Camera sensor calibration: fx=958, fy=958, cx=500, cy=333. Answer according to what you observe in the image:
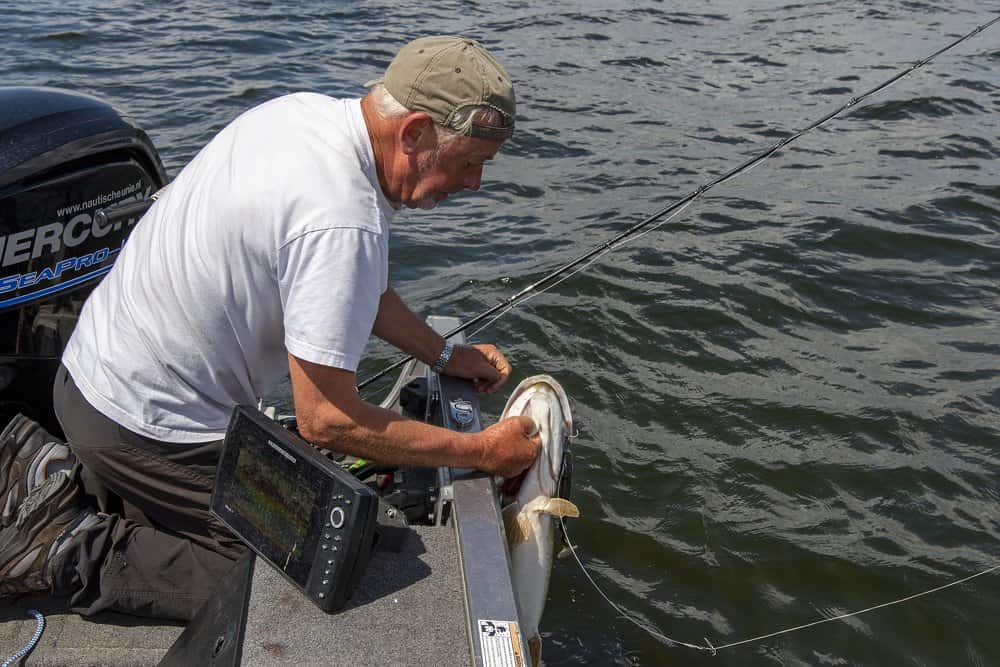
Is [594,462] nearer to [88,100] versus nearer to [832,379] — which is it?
[832,379]

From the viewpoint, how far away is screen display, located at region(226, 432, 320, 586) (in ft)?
7.44

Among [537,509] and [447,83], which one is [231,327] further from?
[537,509]

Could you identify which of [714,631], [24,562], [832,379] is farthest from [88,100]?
[832,379]

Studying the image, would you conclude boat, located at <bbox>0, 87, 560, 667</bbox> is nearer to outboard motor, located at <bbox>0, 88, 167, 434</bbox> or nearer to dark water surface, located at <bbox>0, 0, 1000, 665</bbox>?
outboard motor, located at <bbox>0, 88, 167, 434</bbox>

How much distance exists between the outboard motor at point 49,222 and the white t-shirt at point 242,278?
1.73 ft

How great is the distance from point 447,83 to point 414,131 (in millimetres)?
144

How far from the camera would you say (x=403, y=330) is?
3.23 meters

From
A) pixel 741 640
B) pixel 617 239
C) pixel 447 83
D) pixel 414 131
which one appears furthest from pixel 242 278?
pixel 741 640

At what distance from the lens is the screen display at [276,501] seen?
2.27 m

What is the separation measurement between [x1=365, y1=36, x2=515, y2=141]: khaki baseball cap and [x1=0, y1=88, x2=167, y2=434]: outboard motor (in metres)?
1.37

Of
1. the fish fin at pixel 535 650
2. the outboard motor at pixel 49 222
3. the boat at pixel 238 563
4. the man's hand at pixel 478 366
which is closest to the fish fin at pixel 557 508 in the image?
the boat at pixel 238 563

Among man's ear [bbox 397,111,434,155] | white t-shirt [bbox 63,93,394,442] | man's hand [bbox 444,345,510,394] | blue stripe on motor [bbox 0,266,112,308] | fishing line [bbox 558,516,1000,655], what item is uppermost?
man's ear [bbox 397,111,434,155]

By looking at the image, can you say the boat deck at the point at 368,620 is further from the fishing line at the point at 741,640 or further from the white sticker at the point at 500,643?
the fishing line at the point at 741,640

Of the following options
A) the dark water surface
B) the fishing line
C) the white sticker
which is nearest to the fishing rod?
the dark water surface
